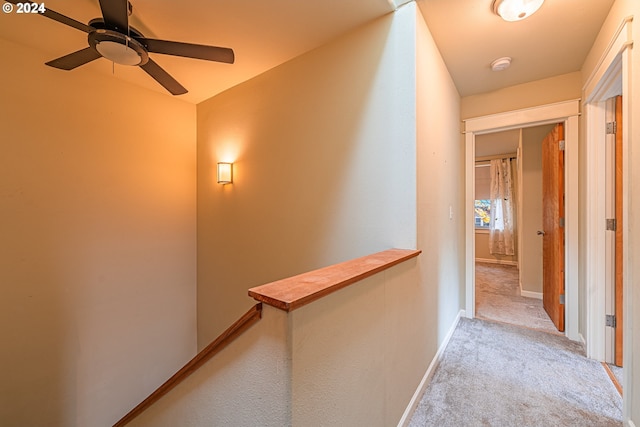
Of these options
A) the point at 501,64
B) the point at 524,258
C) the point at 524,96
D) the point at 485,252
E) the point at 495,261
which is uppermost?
the point at 501,64

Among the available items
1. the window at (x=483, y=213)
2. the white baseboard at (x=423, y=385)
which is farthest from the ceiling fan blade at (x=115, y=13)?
the window at (x=483, y=213)

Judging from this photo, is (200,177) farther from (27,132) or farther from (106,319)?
(106,319)

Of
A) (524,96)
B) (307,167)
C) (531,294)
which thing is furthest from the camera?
(531,294)

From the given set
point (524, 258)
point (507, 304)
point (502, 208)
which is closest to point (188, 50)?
point (507, 304)

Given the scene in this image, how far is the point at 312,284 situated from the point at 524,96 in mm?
2962

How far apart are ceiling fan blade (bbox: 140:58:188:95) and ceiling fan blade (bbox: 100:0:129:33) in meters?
0.25

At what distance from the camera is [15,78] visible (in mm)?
1992

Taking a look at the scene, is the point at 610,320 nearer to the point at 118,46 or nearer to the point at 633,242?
the point at 633,242

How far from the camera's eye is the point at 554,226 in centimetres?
265

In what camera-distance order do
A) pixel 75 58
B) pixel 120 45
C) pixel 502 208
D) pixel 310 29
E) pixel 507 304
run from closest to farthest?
pixel 120 45
pixel 75 58
pixel 310 29
pixel 507 304
pixel 502 208

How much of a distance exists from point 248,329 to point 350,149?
142 centimetres

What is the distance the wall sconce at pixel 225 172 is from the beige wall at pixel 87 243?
65 cm

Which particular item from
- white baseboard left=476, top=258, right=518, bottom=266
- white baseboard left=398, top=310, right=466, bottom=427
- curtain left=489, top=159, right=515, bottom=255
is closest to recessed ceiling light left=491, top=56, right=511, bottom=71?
white baseboard left=398, top=310, right=466, bottom=427

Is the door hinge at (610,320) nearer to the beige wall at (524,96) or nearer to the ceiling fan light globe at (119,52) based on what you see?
the beige wall at (524,96)
